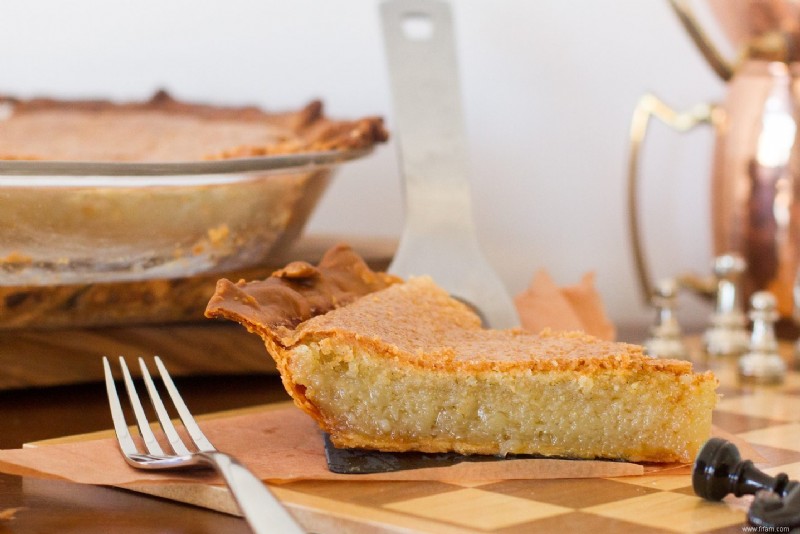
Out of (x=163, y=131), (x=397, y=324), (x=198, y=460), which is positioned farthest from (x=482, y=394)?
(x=163, y=131)

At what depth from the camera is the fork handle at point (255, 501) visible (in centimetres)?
47

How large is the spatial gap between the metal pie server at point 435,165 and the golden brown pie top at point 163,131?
0.15 feet

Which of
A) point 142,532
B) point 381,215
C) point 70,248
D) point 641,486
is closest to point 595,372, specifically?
point 641,486

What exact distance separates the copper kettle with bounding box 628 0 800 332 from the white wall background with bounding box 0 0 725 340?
241 mm

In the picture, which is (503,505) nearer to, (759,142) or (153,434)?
(153,434)

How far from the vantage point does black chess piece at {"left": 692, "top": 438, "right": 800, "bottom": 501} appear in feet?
1.86

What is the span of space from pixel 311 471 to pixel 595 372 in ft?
0.63

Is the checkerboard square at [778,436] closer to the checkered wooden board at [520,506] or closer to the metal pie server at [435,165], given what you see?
Result: the checkered wooden board at [520,506]

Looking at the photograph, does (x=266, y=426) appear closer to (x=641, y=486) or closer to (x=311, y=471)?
(x=311, y=471)

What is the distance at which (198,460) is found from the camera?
0.58 metres

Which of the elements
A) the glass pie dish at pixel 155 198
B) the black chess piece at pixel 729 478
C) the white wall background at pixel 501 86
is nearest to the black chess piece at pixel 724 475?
the black chess piece at pixel 729 478

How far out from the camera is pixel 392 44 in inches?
42.1

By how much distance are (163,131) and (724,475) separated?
791 millimetres

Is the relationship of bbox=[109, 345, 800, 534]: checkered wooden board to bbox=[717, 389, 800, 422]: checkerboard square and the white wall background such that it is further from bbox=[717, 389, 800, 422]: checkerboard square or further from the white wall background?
the white wall background
